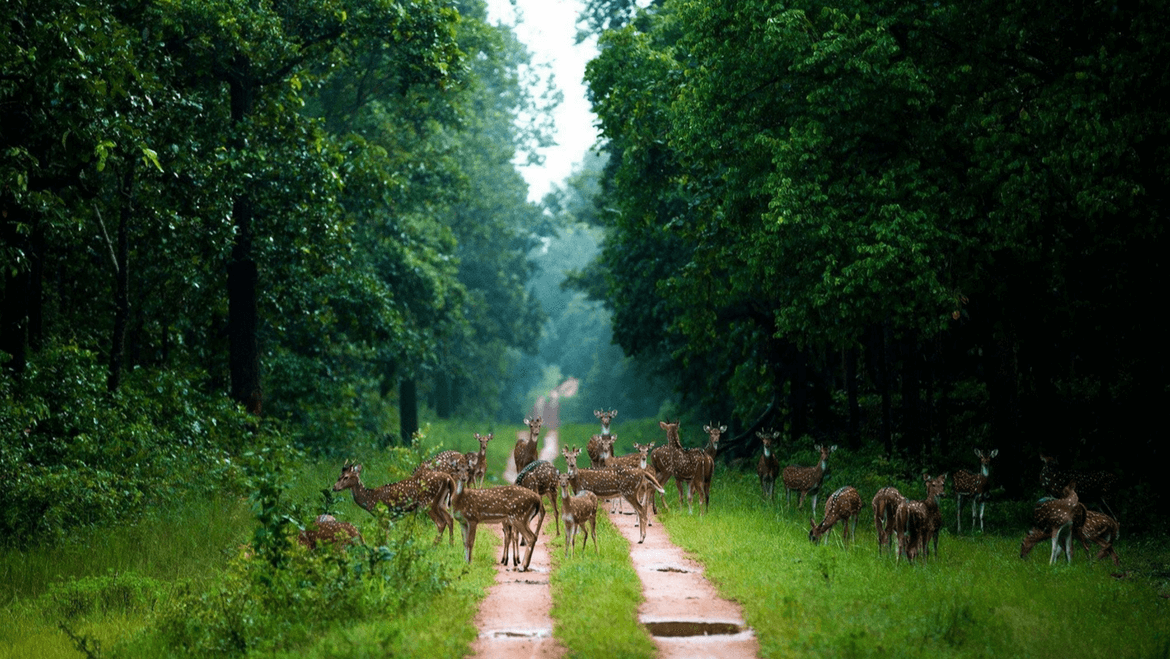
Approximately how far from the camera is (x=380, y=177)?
2616 centimetres

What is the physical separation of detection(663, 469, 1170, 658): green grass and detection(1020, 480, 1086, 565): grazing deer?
26 cm

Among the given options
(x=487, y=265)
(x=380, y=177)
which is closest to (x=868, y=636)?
(x=380, y=177)

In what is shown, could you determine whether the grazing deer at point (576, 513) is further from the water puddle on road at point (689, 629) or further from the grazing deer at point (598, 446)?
the grazing deer at point (598, 446)

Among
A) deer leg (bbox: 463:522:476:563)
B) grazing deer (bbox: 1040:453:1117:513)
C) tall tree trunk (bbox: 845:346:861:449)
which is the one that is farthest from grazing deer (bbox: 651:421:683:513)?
tall tree trunk (bbox: 845:346:861:449)

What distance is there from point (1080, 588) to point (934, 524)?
2220mm

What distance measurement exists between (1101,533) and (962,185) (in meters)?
6.42

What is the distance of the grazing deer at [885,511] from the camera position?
1498 centimetres

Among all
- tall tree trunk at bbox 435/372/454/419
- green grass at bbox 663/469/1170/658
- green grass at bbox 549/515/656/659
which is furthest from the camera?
tall tree trunk at bbox 435/372/454/419

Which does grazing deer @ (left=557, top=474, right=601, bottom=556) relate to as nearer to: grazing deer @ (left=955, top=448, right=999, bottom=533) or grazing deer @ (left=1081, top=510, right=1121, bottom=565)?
grazing deer @ (left=1081, top=510, right=1121, bottom=565)

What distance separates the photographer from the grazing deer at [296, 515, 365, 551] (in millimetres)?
13391

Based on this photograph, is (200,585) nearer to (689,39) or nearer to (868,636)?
(868,636)

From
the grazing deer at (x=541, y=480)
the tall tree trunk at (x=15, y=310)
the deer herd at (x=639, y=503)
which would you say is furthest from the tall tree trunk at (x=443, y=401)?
the grazing deer at (x=541, y=480)

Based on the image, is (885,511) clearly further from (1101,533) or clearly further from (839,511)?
(1101,533)

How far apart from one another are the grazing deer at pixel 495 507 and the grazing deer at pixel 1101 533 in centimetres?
782
